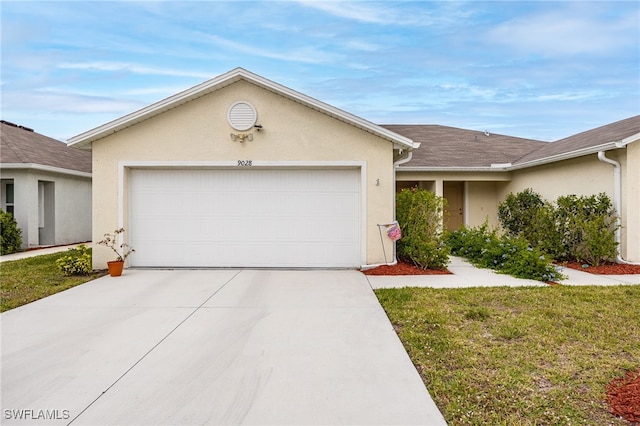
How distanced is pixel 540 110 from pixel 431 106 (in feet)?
18.9

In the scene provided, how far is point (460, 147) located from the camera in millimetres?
14891

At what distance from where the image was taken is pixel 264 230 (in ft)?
30.0

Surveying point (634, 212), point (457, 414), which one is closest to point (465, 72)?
point (634, 212)

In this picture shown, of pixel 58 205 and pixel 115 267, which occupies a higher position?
pixel 58 205

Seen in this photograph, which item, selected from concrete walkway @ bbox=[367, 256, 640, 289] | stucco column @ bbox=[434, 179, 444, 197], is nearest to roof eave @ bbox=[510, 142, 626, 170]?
stucco column @ bbox=[434, 179, 444, 197]

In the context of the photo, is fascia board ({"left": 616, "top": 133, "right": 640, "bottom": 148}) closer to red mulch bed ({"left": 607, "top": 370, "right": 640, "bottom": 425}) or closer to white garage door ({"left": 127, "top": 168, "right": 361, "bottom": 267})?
white garage door ({"left": 127, "top": 168, "right": 361, "bottom": 267})

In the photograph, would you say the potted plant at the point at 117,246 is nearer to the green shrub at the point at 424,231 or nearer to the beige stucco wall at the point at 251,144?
the beige stucco wall at the point at 251,144

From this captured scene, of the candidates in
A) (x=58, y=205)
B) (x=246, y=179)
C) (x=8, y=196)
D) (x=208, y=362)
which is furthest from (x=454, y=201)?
(x=8, y=196)

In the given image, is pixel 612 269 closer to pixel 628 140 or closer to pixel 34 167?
pixel 628 140

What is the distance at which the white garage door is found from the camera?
29.8ft

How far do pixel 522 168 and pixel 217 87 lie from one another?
9.87 meters

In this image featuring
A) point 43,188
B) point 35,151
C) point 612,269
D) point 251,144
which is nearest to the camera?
point 612,269

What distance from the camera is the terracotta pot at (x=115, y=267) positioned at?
8219mm

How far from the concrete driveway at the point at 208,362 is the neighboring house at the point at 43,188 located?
813 centimetres
